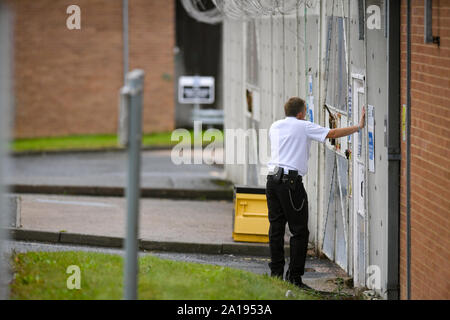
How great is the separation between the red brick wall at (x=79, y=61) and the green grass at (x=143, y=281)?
19772mm

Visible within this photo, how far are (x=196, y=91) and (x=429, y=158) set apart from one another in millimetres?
22525

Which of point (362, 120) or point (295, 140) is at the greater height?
point (362, 120)

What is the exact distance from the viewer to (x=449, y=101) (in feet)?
23.1

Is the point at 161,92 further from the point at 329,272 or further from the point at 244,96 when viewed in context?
the point at 329,272

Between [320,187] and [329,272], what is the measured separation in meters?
1.39

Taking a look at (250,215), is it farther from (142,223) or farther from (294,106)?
(294,106)

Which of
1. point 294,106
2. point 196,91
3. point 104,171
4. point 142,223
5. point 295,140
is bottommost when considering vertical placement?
point 142,223

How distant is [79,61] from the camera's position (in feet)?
95.6

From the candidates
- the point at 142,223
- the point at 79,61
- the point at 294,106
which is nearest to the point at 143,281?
the point at 294,106

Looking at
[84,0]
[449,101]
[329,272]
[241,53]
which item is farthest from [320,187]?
[84,0]

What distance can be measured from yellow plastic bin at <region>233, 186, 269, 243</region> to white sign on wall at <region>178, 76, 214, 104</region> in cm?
1737

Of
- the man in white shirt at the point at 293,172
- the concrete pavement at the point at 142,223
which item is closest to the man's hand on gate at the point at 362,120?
the man in white shirt at the point at 293,172

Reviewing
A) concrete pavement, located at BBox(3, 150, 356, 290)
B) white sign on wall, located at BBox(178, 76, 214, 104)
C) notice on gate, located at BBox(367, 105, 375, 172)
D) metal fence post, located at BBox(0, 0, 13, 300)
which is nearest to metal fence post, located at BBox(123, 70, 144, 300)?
metal fence post, located at BBox(0, 0, 13, 300)

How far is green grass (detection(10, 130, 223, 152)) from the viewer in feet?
84.1
